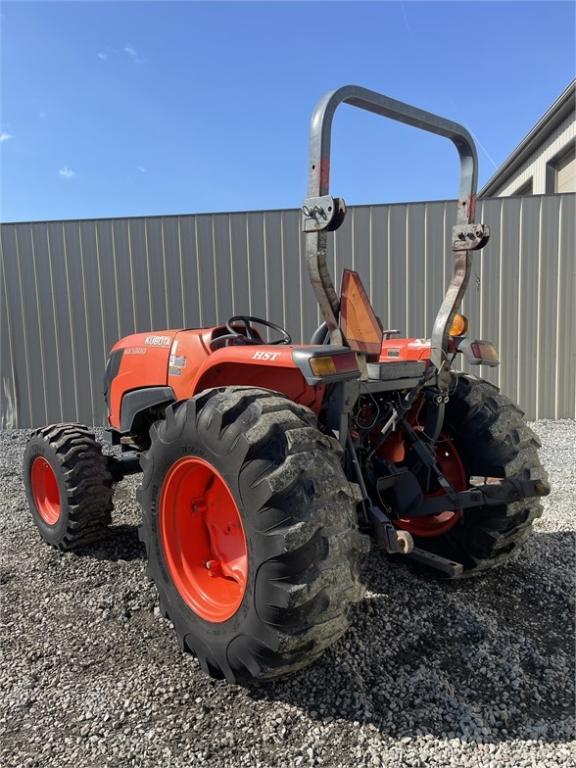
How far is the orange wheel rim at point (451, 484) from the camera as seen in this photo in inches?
120

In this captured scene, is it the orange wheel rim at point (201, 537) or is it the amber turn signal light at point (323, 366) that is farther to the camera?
the orange wheel rim at point (201, 537)

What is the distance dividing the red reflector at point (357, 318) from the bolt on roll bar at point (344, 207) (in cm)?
4

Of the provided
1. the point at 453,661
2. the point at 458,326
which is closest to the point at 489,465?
the point at 458,326

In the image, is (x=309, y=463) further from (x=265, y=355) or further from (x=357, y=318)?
(x=357, y=318)

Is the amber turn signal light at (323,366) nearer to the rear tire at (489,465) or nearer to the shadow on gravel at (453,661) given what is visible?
the shadow on gravel at (453,661)

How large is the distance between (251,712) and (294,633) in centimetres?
46

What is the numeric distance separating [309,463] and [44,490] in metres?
2.77

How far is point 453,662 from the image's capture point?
2.36 meters

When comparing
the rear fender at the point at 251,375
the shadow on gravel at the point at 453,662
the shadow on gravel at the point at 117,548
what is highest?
the rear fender at the point at 251,375

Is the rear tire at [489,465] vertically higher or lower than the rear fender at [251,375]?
lower

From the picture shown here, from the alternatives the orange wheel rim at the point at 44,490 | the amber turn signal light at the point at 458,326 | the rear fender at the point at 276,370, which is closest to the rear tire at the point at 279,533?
the rear fender at the point at 276,370

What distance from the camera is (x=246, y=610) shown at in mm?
2010

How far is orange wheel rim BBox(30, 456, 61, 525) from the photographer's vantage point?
388 centimetres

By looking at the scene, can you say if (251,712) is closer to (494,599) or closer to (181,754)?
(181,754)
